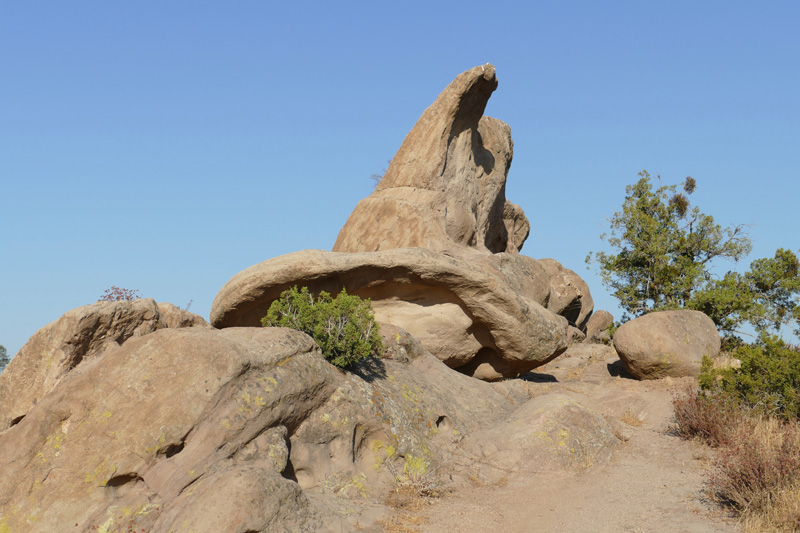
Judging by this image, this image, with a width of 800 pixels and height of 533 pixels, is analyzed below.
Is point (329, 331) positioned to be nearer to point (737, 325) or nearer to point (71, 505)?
point (71, 505)

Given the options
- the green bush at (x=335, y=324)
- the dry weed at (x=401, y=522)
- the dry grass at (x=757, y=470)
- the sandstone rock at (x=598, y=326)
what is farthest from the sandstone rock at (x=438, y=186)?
the dry weed at (x=401, y=522)

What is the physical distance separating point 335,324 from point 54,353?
4.49 m

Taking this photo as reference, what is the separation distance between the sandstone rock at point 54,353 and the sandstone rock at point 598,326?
67.4 feet

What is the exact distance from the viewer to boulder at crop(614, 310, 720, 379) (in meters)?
17.7

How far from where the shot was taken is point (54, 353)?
35.9ft

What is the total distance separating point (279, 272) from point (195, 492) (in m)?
6.50

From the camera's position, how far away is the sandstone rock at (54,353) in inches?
430

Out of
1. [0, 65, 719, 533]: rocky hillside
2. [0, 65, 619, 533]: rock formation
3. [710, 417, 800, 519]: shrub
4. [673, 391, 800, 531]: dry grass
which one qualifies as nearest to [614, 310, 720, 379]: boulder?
[0, 65, 719, 533]: rocky hillside

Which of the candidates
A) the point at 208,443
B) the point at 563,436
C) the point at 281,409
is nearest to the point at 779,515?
the point at 563,436

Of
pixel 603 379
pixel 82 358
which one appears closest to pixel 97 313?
pixel 82 358

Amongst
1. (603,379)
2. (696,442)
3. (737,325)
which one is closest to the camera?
(696,442)

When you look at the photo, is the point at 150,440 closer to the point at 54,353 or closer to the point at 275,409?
the point at 275,409

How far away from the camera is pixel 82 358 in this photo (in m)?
11.3

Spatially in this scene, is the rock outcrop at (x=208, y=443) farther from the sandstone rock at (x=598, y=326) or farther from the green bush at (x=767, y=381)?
the sandstone rock at (x=598, y=326)
